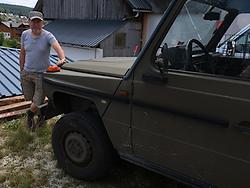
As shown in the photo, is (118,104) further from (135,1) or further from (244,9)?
(135,1)

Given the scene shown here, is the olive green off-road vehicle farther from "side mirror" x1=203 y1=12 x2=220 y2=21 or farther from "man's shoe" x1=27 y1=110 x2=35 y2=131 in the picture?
"man's shoe" x1=27 y1=110 x2=35 y2=131

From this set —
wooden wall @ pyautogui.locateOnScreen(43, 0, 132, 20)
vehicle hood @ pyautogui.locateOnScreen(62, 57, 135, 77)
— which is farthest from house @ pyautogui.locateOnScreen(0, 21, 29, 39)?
vehicle hood @ pyautogui.locateOnScreen(62, 57, 135, 77)

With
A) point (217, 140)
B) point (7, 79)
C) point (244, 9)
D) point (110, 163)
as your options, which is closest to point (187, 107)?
point (217, 140)

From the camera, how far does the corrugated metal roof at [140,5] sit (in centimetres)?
1991

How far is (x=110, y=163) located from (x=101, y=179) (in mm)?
264

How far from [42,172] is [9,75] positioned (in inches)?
127

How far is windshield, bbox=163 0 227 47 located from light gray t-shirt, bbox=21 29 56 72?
2.37 m

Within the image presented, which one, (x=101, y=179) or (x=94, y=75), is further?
(x=101, y=179)

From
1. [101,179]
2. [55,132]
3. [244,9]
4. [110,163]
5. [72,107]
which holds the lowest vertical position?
[101,179]

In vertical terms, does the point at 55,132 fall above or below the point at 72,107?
below

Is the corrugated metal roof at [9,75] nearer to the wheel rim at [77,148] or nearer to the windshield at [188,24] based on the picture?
the wheel rim at [77,148]

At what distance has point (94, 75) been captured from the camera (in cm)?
299

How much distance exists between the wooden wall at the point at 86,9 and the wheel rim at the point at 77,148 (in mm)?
18610

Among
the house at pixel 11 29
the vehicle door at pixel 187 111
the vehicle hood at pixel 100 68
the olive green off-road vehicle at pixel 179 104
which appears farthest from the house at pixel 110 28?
the house at pixel 11 29
